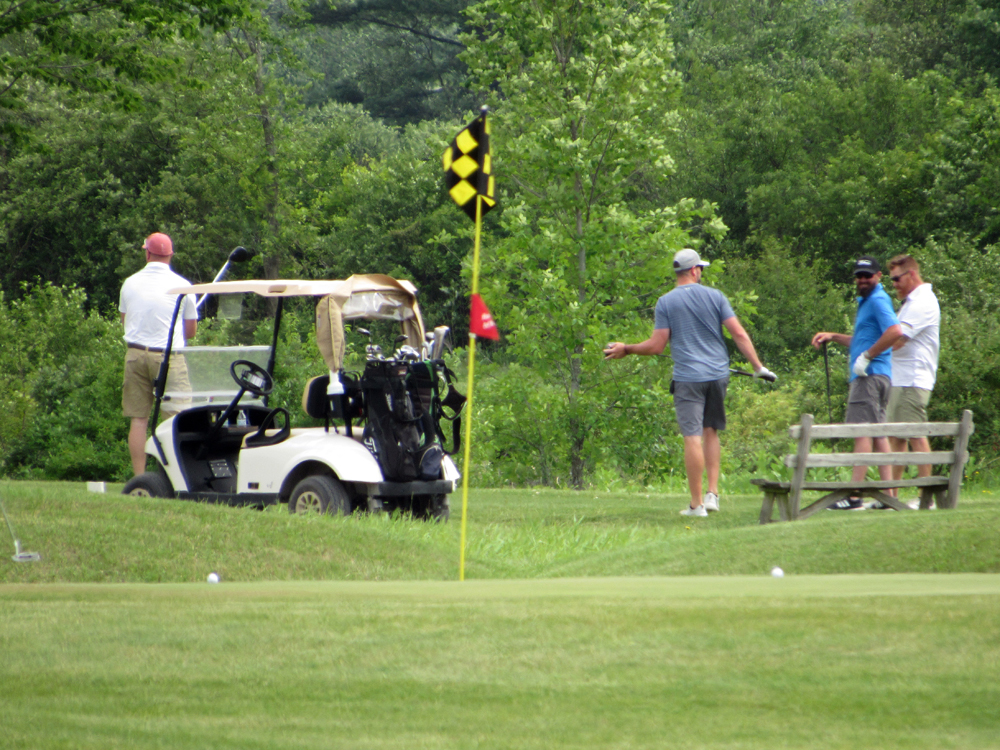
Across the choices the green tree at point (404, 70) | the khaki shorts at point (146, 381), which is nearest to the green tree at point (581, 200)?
the khaki shorts at point (146, 381)

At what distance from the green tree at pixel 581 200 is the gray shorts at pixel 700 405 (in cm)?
547

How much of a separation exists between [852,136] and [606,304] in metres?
28.4

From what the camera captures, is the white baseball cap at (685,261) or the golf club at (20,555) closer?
the golf club at (20,555)

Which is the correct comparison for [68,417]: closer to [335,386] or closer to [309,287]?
[309,287]

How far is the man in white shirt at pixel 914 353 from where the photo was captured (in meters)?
9.88

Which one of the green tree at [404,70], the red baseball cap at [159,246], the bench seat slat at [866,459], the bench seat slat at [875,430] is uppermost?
the green tree at [404,70]

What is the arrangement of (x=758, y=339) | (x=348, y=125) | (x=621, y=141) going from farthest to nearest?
1. (x=348, y=125)
2. (x=758, y=339)
3. (x=621, y=141)

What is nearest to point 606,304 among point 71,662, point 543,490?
point 543,490

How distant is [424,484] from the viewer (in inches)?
391

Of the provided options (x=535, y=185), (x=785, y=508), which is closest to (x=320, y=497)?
(x=785, y=508)

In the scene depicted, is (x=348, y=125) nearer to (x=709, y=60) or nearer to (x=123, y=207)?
(x=123, y=207)

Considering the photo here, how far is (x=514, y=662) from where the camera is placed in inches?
170

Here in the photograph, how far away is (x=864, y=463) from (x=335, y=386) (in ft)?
12.9

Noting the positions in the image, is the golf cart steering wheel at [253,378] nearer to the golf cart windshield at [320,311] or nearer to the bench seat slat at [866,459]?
the golf cart windshield at [320,311]
